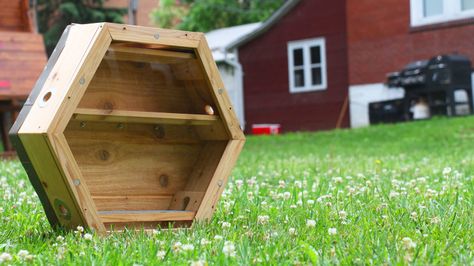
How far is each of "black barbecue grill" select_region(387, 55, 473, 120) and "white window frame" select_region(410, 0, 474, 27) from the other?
123 cm

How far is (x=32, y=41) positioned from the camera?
48.5ft

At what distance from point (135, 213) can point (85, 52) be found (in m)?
0.88

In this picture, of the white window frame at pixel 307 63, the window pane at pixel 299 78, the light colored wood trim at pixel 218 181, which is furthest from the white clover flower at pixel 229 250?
the window pane at pixel 299 78

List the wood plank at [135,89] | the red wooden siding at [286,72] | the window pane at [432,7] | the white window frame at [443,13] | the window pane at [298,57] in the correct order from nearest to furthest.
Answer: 1. the wood plank at [135,89]
2. the white window frame at [443,13]
3. the window pane at [432,7]
4. the red wooden siding at [286,72]
5. the window pane at [298,57]

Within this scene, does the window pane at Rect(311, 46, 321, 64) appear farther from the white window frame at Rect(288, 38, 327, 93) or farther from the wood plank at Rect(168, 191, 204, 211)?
the wood plank at Rect(168, 191, 204, 211)

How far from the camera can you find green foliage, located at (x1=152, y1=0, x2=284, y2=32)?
39.5m

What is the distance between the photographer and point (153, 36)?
4.09 metres

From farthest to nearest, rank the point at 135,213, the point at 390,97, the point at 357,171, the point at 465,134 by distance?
the point at 390,97, the point at 465,134, the point at 357,171, the point at 135,213

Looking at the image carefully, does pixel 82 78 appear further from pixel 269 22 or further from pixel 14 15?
pixel 269 22

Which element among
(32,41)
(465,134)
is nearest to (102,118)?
(32,41)

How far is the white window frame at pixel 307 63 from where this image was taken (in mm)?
25000

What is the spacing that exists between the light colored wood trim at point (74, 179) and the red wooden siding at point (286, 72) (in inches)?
805

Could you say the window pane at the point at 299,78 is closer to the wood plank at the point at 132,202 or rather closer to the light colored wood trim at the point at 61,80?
the wood plank at the point at 132,202

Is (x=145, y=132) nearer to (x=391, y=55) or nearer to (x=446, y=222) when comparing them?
(x=446, y=222)
